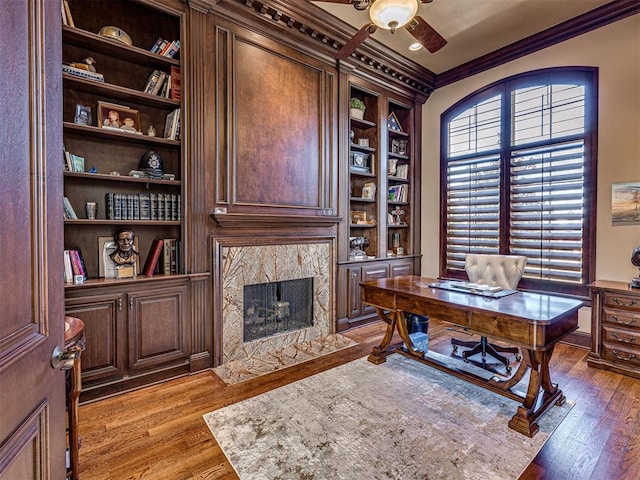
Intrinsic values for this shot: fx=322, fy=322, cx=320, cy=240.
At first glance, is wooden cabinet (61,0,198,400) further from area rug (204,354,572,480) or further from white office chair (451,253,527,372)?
white office chair (451,253,527,372)

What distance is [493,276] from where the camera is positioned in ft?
10.3

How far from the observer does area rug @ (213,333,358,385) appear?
2832 mm

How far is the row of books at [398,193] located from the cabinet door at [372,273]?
1.00 m

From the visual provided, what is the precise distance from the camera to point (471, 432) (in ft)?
6.62

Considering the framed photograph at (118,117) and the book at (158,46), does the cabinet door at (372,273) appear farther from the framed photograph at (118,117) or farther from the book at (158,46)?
the book at (158,46)

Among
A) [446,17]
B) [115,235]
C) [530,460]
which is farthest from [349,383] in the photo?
[446,17]

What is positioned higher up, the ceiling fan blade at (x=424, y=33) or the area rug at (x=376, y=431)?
the ceiling fan blade at (x=424, y=33)

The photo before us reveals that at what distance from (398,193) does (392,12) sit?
9.49 ft

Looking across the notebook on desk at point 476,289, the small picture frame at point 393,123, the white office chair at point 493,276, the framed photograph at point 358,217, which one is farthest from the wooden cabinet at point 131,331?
the small picture frame at point 393,123

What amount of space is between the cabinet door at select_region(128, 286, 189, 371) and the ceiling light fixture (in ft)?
8.39

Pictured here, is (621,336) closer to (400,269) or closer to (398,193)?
(400,269)

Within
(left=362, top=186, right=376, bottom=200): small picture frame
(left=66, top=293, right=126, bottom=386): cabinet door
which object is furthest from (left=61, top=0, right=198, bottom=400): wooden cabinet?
(left=362, top=186, right=376, bottom=200): small picture frame

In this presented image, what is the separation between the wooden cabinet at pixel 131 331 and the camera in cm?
238

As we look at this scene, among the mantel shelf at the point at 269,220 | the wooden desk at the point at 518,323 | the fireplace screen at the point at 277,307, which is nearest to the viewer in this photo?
the wooden desk at the point at 518,323
